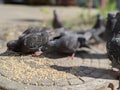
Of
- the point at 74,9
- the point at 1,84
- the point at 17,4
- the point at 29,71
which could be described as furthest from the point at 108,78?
the point at 17,4

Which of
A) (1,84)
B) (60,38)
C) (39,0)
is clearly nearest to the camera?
(1,84)

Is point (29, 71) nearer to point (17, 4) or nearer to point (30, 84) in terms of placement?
point (30, 84)

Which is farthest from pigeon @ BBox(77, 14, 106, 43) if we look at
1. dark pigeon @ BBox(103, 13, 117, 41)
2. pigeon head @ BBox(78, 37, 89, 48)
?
pigeon head @ BBox(78, 37, 89, 48)

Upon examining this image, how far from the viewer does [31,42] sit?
5551mm

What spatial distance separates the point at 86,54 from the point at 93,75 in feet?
3.42

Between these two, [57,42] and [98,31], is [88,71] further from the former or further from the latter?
[98,31]

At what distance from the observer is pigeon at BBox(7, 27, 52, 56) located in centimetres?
555

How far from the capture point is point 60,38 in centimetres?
597

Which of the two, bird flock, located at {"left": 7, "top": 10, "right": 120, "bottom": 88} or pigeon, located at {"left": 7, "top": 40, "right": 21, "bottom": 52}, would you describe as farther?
pigeon, located at {"left": 7, "top": 40, "right": 21, "bottom": 52}

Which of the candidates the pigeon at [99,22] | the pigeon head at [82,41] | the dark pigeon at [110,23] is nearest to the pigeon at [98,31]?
the pigeon at [99,22]

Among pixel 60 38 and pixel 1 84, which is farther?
pixel 60 38

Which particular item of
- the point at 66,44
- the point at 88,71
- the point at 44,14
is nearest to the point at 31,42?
the point at 66,44

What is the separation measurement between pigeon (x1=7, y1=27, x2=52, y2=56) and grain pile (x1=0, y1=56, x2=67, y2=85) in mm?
138

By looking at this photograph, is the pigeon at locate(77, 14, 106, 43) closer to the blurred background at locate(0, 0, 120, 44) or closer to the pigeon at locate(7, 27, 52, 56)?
the blurred background at locate(0, 0, 120, 44)
